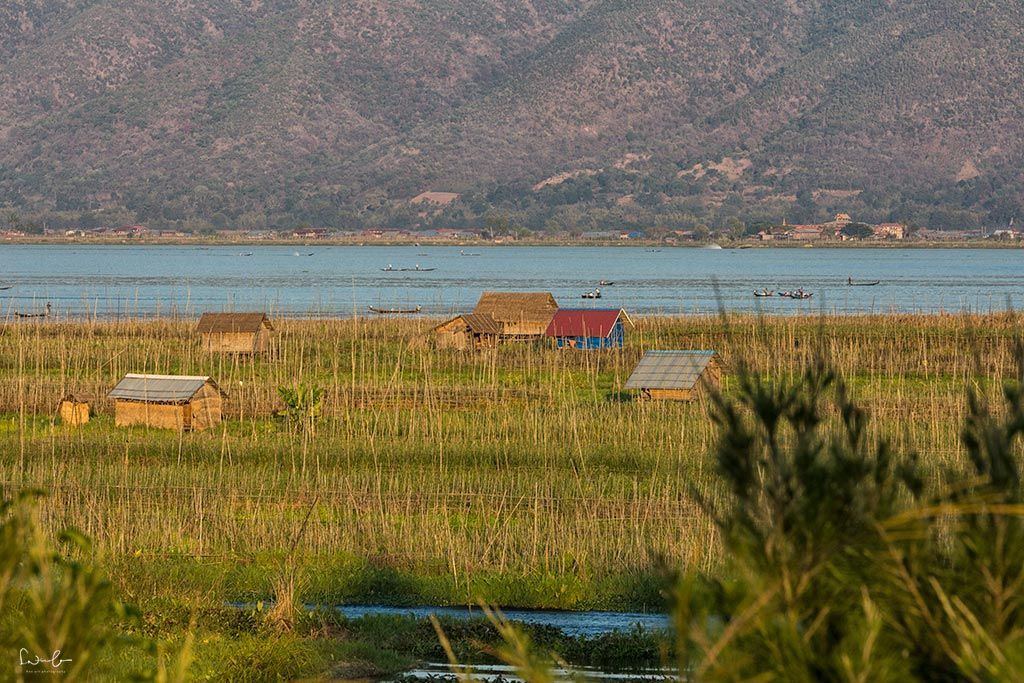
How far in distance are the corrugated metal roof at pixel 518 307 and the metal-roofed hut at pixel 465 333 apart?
2.62ft

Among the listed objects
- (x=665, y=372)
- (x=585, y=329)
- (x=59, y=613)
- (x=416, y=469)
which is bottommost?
(x=416, y=469)

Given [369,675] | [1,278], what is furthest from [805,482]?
[1,278]

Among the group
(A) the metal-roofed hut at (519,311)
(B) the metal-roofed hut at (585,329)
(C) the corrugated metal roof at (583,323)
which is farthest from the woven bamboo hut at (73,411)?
(A) the metal-roofed hut at (519,311)

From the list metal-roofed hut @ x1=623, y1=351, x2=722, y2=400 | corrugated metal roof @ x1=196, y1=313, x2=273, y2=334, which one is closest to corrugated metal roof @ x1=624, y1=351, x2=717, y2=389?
metal-roofed hut @ x1=623, y1=351, x2=722, y2=400

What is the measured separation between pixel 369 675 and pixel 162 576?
10.7 ft

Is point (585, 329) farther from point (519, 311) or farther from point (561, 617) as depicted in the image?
point (561, 617)

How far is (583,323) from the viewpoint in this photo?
4031 centimetres

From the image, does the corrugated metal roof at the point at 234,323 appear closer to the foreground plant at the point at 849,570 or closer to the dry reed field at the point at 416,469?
the dry reed field at the point at 416,469

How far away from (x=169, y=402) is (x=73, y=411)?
1925 mm

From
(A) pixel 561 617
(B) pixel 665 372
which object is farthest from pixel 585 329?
(A) pixel 561 617

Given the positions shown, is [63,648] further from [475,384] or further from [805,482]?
[475,384]

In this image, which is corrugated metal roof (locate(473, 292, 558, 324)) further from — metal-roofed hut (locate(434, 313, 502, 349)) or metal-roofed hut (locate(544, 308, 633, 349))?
metal-roofed hut (locate(544, 308, 633, 349))

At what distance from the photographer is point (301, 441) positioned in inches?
985

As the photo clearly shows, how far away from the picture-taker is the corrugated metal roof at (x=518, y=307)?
42.4 metres
